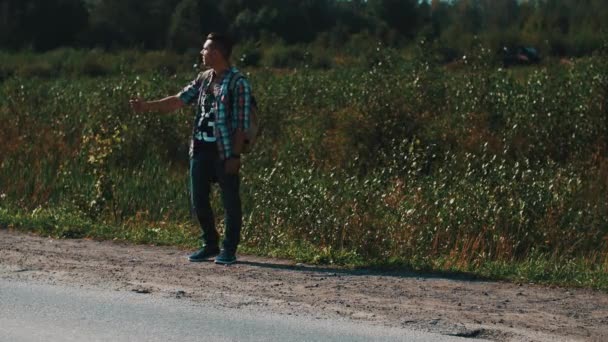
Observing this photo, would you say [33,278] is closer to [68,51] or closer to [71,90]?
[71,90]

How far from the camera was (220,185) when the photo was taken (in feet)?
29.5

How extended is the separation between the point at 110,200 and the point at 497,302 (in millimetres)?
6025

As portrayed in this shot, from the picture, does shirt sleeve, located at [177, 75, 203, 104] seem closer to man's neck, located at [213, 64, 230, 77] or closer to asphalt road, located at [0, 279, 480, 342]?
man's neck, located at [213, 64, 230, 77]

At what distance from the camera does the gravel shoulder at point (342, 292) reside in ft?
23.1

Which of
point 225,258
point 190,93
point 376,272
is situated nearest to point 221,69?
point 190,93

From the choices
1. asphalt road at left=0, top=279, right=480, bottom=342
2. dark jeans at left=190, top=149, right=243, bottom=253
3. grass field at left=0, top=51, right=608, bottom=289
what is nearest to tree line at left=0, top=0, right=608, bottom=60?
grass field at left=0, top=51, right=608, bottom=289

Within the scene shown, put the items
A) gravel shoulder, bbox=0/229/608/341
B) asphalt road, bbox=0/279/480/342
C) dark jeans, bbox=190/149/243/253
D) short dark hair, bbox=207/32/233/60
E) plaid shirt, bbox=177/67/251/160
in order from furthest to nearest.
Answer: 1. dark jeans, bbox=190/149/243/253
2. short dark hair, bbox=207/32/233/60
3. plaid shirt, bbox=177/67/251/160
4. gravel shoulder, bbox=0/229/608/341
5. asphalt road, bbox=0/279/480/342

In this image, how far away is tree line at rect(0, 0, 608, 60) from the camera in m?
51.1

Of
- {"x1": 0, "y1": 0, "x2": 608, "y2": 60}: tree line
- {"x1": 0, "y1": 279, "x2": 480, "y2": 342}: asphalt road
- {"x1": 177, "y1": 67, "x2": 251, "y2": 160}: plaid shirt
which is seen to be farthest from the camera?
{"x1": 0, "y1": 0, "x2": 608, "y2": 60}: tree line

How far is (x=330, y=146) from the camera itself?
19.0 meters

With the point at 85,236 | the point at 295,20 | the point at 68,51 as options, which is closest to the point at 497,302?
the point at 85,236

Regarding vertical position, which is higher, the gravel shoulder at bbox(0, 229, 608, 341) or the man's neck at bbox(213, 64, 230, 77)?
the man's neck at bbox(213, 64, 230, 77)

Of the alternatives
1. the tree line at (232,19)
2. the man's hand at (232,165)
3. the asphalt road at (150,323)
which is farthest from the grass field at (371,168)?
the tree line at (232,19)

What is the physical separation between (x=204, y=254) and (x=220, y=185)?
637 millimetres
